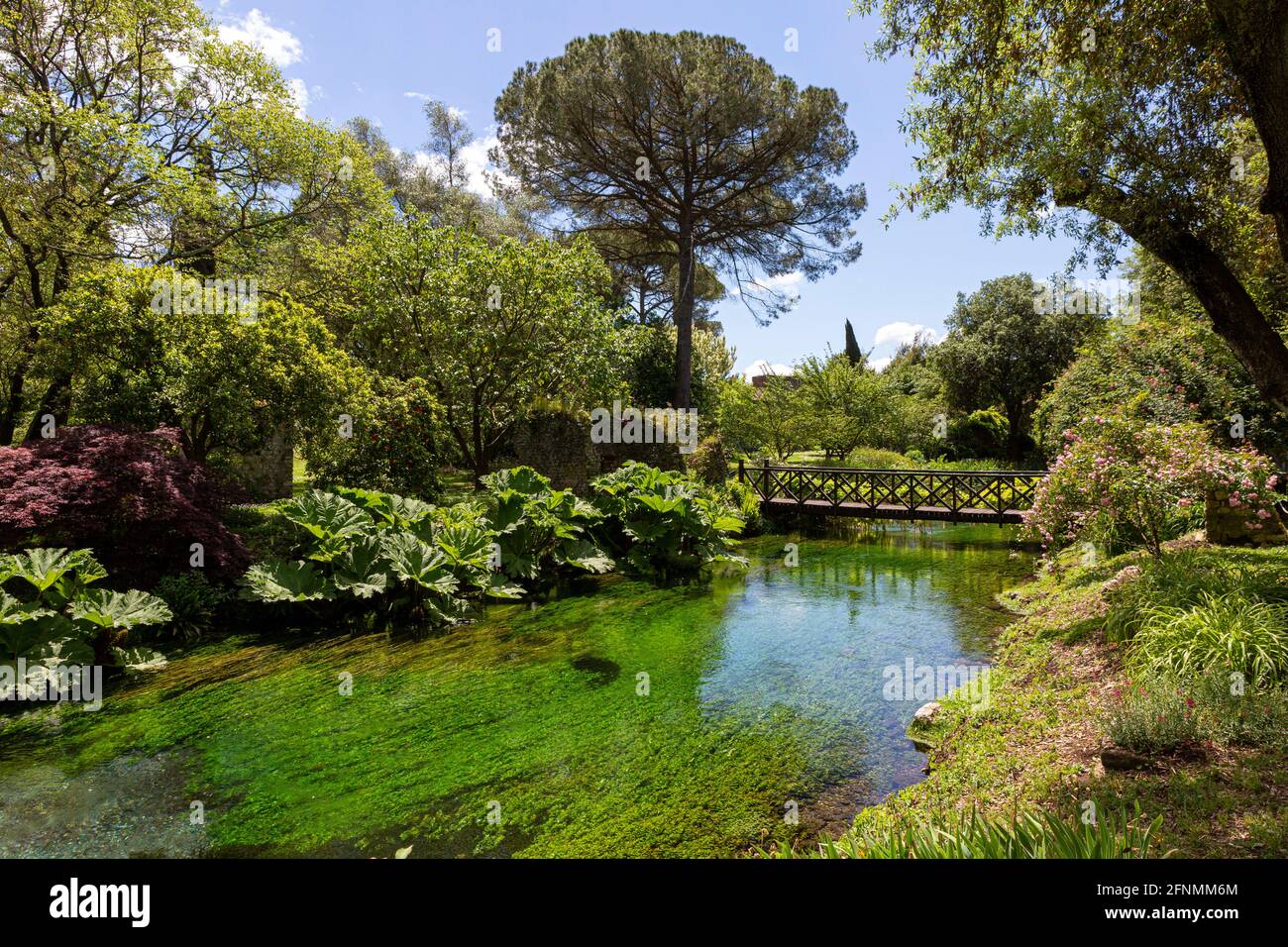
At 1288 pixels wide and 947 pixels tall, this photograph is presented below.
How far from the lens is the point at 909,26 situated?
266 inches

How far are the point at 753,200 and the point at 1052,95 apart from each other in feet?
46.3

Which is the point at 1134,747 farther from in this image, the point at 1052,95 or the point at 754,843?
the point at 1052,95

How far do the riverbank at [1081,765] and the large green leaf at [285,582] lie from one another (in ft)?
20.6

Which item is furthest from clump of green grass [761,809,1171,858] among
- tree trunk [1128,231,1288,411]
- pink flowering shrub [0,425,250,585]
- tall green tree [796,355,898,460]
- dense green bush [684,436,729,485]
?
tall green tree [796,355,898,460]

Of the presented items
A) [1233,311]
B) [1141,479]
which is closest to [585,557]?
[1141,479]

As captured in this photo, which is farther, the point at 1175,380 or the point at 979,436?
the point at 979,436

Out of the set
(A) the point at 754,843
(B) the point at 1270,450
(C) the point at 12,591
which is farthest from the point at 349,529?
(B) the point at 1270,450

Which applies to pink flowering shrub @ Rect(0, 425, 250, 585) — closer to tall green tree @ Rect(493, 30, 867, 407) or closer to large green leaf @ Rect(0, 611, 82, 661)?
large green leaf @ Rect(0, 611, 82, 661)

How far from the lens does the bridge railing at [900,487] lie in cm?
1388

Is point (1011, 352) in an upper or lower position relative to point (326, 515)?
upper

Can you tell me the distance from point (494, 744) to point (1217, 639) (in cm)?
534

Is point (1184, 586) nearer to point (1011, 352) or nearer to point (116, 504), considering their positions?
point (116, 504)

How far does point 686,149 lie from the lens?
18906 mm
